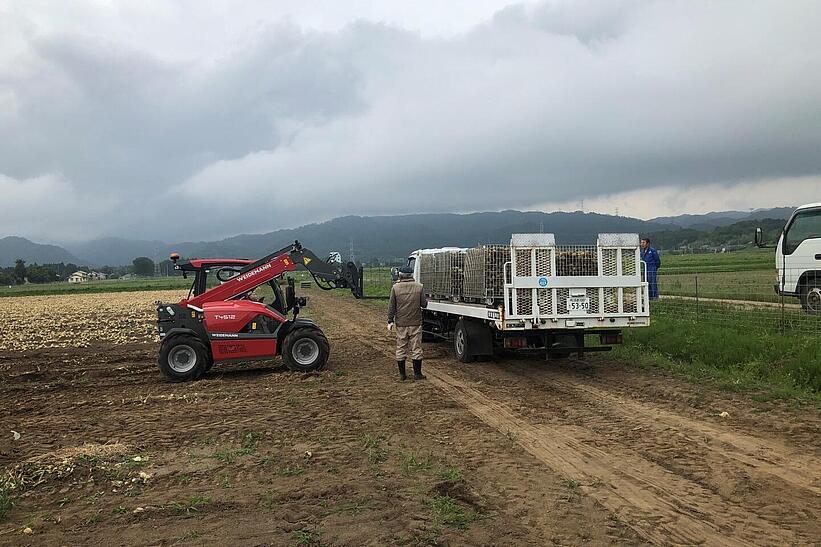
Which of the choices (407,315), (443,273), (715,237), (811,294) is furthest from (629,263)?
(715,237)

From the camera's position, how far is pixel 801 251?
15.3 meters

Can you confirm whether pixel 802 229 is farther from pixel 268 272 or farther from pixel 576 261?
pixel 268 272

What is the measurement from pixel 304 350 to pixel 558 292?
4.52 meters

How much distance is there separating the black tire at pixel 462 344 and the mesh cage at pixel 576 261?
227 centimetres

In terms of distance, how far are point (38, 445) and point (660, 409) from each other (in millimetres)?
7097

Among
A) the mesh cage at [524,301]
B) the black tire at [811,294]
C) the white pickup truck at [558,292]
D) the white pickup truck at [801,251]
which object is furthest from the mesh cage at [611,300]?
the white pickup truck at [801,251]

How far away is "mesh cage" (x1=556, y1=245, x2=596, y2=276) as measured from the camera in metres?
10.5

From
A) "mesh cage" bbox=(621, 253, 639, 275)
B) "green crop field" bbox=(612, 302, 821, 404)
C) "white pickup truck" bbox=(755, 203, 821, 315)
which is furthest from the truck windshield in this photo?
"mesh cage" bbox=(621, 253, 639, 275)

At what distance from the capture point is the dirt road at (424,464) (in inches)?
180

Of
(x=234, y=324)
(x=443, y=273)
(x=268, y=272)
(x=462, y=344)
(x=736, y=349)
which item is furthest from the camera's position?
(x=443, y=273)

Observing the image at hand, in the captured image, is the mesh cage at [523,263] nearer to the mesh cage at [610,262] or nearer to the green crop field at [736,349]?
the mesh cage at [610,262]

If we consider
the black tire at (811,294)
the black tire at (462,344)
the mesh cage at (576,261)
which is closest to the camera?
the mesh cage at (576,261)

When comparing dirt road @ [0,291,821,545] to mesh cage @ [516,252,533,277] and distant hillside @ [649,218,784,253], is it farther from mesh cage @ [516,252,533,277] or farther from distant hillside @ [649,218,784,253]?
distant hillside @ [649,218,784,253]

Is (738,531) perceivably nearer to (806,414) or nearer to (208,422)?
(806,414)
